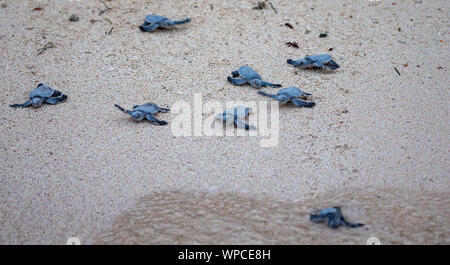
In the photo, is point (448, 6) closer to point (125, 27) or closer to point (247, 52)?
point (247, 52)

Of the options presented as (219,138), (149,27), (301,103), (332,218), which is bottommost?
(332,218)

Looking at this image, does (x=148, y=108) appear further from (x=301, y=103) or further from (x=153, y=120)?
(x=301, y=103)

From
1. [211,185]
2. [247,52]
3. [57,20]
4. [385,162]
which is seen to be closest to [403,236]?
[385,162]

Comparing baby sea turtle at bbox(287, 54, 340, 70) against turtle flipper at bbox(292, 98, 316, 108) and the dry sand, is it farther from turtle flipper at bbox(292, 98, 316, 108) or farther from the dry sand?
turtle flipper at bbox(292, 98, 316, 108)

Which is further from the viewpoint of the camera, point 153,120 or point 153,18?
point 153,18

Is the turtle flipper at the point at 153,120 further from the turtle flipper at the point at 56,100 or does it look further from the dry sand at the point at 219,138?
the turtle flipper at the point at 56,100

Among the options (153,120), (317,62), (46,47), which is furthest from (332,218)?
(46,47)

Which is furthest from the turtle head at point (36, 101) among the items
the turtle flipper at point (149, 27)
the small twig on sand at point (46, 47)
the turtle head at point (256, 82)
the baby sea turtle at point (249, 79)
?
the turtle head at point (256, 82)
